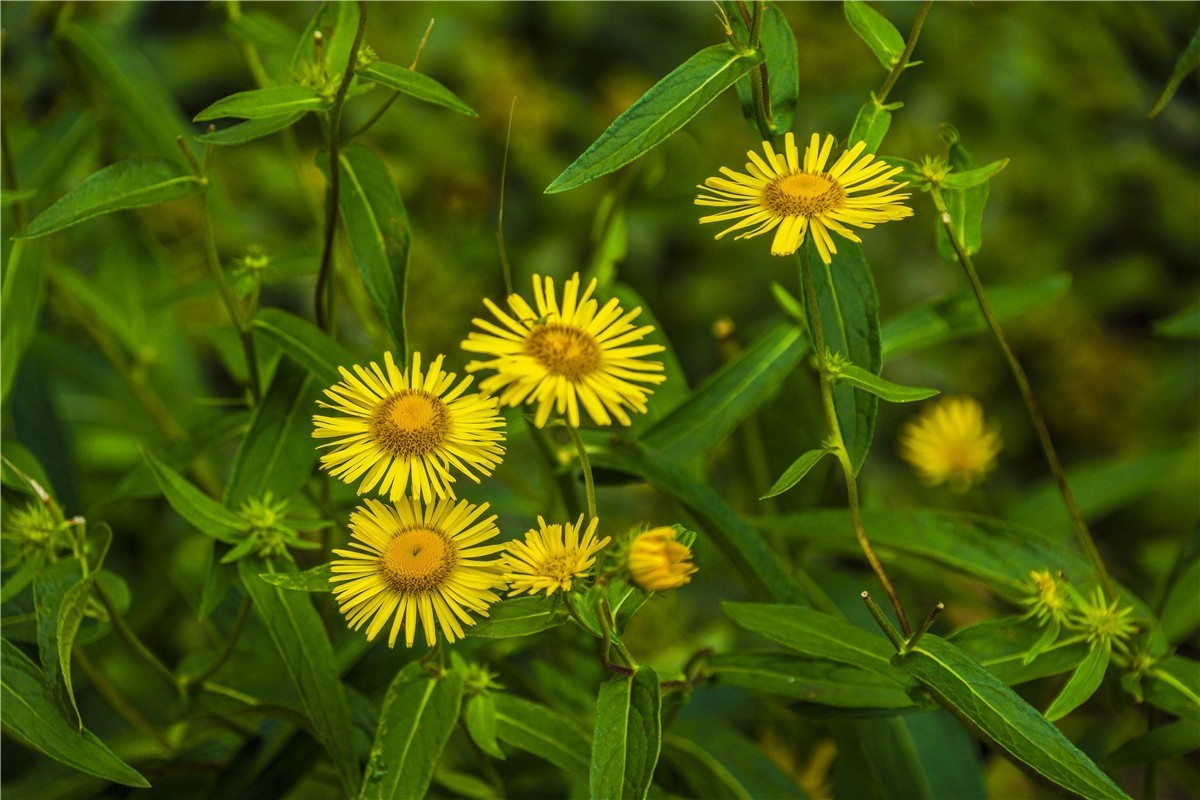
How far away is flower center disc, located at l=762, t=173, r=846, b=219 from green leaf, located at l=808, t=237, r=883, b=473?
0.08 meters

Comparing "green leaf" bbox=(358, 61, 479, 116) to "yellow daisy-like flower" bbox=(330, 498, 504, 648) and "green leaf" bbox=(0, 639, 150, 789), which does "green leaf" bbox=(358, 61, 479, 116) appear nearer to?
"yellow daisy-like flower" bbox=(330, 498, 504, 648)

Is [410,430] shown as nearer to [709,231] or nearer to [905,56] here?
[905,56]

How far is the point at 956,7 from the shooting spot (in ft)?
5.34

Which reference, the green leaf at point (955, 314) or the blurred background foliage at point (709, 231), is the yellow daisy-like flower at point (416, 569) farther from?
the blurred background foliage at point (709, 231)

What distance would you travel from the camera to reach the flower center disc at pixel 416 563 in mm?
493

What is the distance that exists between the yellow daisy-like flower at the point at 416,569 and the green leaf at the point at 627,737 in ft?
0.24

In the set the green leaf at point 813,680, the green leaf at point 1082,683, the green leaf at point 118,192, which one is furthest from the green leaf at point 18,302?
the green leaf at point 1082,683

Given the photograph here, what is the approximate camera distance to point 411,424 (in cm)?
49

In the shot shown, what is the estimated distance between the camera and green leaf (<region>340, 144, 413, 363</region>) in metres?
0.58

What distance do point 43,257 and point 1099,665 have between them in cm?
69

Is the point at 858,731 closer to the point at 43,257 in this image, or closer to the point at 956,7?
the point at 43,257

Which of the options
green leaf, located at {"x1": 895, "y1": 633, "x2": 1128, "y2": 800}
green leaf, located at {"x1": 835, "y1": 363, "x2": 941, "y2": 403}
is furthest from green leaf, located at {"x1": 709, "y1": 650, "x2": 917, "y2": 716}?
green leaf, located at {"x1": 835, "y1": 363, "x2": 941, "y2": 403}

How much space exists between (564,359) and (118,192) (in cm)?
29

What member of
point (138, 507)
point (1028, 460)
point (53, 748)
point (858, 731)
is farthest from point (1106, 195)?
point (53, 748)
